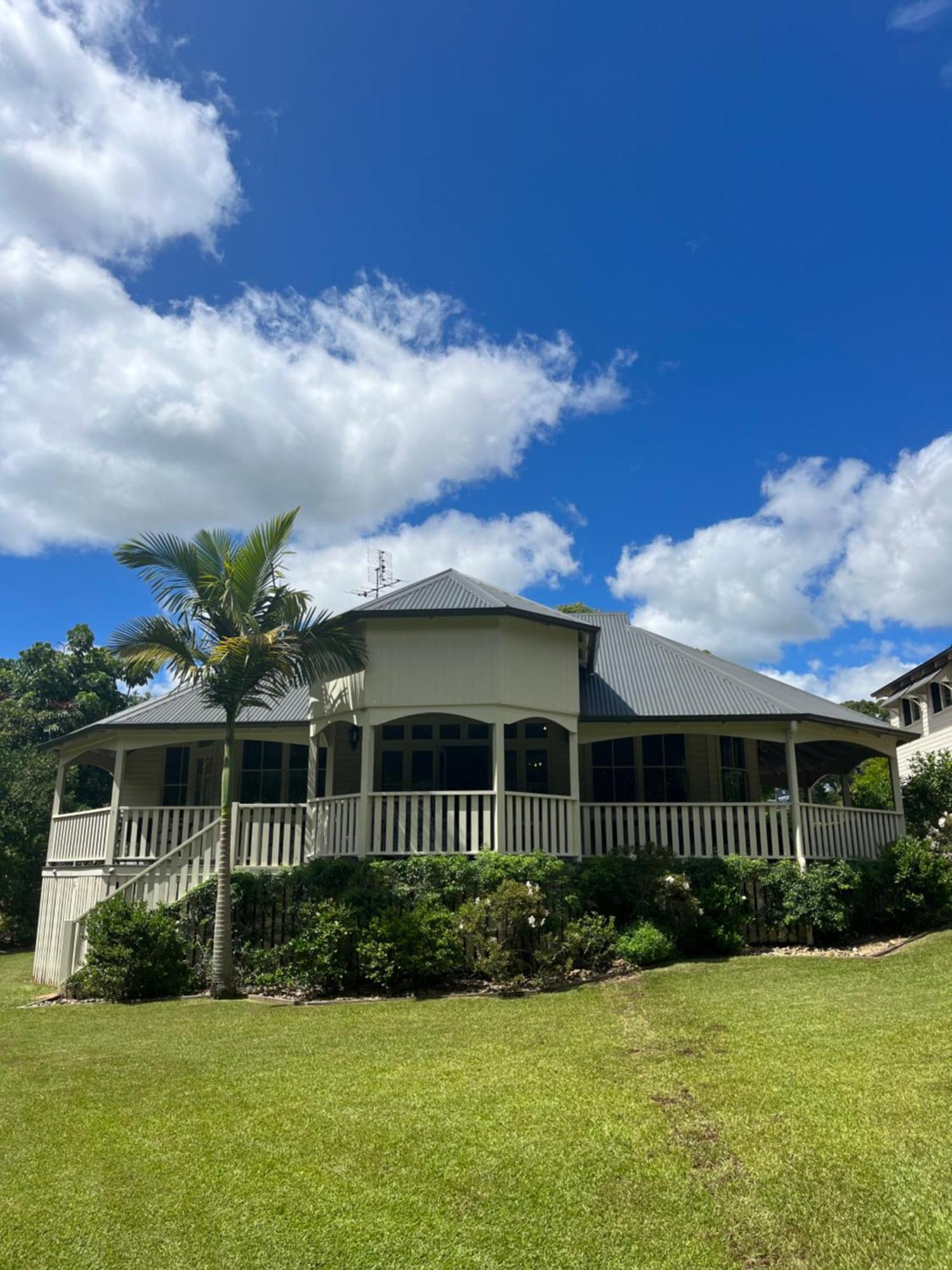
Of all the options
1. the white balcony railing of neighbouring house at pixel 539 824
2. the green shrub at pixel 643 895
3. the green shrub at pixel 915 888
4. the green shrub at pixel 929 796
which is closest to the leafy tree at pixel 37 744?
the white balcony railing of neighbouring house at pixel 539 824

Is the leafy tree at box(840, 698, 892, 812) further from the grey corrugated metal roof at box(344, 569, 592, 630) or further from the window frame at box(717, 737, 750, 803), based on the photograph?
the grey corrugated metal roof at box(344, 569, 592, 630)

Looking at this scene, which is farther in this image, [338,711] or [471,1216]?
[338,711]

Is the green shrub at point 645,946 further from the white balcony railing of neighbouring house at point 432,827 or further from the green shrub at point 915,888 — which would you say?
the green shrub at point 915,888

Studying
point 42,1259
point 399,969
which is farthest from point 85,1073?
point 399,969

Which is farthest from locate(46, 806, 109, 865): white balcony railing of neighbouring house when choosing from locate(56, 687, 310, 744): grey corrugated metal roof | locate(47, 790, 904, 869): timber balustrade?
locate(56, 687, 310, 744): grey corrugated metal roof

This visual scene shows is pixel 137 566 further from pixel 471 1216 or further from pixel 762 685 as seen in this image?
pixel 762 685

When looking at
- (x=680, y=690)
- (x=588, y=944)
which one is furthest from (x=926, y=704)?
(x=588, y=944)

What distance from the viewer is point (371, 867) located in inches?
550

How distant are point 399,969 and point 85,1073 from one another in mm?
4693

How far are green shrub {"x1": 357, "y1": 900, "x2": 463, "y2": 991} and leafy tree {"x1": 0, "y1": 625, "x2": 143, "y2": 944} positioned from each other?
6.42 meters

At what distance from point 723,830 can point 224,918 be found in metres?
8.75

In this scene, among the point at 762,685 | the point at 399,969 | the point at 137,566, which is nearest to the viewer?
the point at 399,969

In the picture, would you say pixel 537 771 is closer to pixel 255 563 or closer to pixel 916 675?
pixel 255 563

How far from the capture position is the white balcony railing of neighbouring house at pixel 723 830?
1579 centimetres
